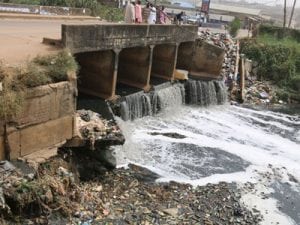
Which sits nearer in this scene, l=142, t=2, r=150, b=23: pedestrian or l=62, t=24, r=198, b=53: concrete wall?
l=62, t=24, r=198, b=53: concrete wall

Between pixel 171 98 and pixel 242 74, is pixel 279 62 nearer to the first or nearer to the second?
pixel 242 74

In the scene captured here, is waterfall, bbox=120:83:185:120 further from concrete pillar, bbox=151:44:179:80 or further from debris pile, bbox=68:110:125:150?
debris pile, bbox=68:110:125:150

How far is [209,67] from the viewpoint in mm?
20484

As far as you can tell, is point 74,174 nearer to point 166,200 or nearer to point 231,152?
point 166,200

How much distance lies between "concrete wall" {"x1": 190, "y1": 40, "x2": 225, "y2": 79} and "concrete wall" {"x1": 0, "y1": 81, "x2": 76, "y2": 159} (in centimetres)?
1220

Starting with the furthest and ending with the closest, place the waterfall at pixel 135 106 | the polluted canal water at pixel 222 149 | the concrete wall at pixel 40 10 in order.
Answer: the concrete wall at pixel 40 10 → the waterfall at pixel 135 106 → the polluted canal water at pixel 222 149

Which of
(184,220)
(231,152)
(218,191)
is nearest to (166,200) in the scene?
(184,220)

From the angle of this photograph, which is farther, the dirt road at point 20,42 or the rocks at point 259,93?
the rocks at point 259,93

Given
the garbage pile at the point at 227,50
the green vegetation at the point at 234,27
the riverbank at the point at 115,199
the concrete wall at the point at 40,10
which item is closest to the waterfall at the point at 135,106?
the riverbank at the point at 115,199

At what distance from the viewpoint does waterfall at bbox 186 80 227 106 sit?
1880 cm

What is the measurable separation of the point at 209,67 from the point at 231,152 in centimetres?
813

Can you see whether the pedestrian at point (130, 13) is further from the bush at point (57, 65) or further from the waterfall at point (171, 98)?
the bush at point (57, 65)

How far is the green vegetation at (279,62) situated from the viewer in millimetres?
22953

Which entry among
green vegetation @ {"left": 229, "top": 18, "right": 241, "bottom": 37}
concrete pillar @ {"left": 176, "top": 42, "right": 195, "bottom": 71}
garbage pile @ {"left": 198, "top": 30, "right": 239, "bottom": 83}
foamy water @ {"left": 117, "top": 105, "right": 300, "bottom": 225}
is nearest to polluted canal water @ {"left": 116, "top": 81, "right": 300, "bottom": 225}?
foamy water @ {"left": 117, "top": 105, "right": 300, "bottom": 225}
